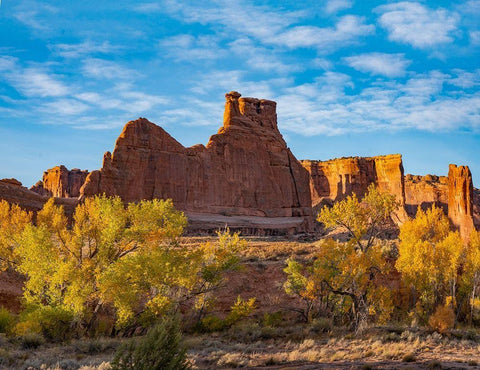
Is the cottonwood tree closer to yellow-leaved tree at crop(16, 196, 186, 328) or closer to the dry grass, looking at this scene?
the dry grass

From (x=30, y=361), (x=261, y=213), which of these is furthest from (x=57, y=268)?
(x=261, y=213)

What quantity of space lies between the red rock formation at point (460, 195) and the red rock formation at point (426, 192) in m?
45.2

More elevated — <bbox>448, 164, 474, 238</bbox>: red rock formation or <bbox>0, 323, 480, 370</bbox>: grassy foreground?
<bbox>448, 164, 474, 238</bbox>: red rock formation

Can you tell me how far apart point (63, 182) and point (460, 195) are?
357 feet

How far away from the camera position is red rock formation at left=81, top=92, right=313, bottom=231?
68062mm

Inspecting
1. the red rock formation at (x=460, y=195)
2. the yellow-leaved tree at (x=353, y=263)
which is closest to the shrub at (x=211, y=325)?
the yellow-leaved tree at (x=353, y=263)

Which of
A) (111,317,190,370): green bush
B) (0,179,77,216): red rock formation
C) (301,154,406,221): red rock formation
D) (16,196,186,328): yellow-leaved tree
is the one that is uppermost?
(301,154,406,221): red rock formation

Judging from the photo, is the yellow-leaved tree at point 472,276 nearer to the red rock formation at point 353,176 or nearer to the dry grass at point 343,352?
the dry grass at point 343,352

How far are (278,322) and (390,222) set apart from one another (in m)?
73.1

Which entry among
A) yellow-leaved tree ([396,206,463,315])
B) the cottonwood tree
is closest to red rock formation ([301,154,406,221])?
yellow-leaved tree ([396,206,463,315])

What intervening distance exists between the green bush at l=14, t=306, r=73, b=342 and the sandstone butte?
43.6m

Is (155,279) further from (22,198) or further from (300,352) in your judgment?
(22,198)

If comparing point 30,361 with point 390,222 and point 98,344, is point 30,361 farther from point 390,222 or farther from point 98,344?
point 390,222

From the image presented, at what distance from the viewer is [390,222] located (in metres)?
91.4
